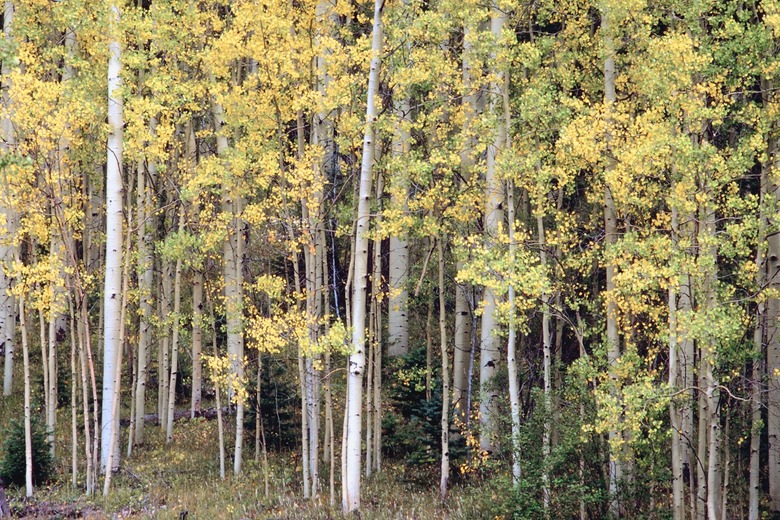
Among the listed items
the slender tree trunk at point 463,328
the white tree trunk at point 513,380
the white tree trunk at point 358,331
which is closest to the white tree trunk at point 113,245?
the white tree trunk at point 358,331

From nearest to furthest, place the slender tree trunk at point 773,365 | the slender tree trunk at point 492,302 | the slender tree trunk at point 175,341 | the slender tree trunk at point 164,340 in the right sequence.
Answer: the slender tree trunk at point 773,365, the slender tree trunk at point 492,302, the slender tree trunk at point 175,341, the slender tree trunk at point 164,340

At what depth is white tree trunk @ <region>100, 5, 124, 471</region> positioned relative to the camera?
547 inches

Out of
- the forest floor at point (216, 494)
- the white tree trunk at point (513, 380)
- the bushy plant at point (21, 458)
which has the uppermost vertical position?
the white tree trunk at point (513, 380)

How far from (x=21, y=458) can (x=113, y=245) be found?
4.24 meters

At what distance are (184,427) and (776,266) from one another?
13.3 meters

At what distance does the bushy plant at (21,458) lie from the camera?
14.1 m

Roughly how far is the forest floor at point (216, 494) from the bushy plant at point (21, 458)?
0.96ft

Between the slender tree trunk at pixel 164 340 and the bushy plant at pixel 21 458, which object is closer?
the bushy plant at pixel 21 458

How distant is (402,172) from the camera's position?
12734 mm

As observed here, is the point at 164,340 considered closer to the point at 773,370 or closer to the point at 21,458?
the point at 21,458

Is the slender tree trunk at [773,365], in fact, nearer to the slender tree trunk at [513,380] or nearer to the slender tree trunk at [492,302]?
the slender tree trunk at [513,380]

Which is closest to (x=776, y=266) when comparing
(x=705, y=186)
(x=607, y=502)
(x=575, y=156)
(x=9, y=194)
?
(x=705, y=186)

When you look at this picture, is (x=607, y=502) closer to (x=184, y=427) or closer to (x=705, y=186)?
(x=705, y=186)

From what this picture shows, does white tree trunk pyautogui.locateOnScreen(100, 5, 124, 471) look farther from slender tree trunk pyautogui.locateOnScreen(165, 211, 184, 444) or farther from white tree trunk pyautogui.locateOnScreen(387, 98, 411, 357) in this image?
white tree trunk pyautogui.locateOnScreen(387, 98, 411, 357)
